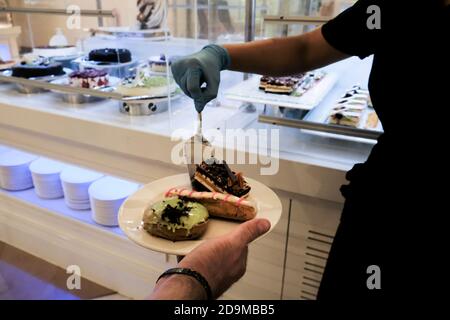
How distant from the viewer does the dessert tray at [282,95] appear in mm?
1205

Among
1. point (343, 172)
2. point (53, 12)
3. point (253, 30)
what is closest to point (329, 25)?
point (343, 172)

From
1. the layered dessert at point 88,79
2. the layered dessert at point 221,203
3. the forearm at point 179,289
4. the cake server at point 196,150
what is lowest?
the forearm at point 179,289

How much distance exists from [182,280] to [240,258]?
0.42ft

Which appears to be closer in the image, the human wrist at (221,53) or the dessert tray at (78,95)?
the human wrist at (221,53)

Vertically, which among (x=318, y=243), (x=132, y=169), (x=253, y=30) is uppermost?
(x=253, y=30)

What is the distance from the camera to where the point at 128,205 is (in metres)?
0.88

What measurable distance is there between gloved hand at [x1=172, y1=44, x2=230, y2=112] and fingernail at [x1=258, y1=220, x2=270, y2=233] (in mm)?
353

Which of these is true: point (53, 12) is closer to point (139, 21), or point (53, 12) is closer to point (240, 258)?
point (139, 21)

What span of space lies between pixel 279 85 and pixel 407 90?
59 centimetres

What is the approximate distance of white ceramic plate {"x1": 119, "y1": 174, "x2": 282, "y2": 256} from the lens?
2.51 ft

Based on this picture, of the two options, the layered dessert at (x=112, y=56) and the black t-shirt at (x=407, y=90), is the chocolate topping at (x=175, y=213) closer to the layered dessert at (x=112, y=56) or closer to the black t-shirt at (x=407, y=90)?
the black t-shirt at (x=407, y=90)

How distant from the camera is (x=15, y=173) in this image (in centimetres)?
190

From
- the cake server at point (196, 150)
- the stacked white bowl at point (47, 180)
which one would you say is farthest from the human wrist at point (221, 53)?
the stacked white bowl at point (47, 180)

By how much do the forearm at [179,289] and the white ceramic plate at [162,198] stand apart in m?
0.10
